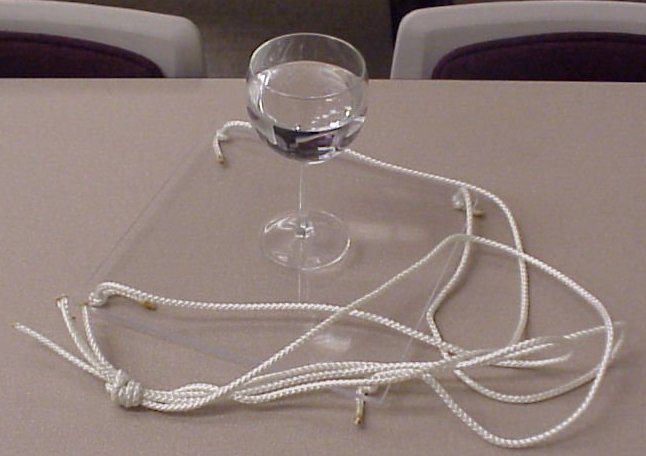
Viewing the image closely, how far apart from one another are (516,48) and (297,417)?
1.95ft

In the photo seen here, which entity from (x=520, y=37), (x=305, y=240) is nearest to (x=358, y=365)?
(x=305, y=240)

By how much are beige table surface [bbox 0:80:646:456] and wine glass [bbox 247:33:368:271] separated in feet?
0.37

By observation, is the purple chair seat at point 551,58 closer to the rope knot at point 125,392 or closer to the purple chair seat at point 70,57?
the purple chair seat at point 70,57

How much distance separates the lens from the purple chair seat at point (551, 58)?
100 cm

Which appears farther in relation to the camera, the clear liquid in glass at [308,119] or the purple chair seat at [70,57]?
the purple chair seat at [70,57]

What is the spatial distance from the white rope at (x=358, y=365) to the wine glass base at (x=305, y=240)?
0.17 ft

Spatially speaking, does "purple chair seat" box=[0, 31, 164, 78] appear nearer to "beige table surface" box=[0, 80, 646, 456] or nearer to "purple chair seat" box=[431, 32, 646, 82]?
"beige table surface" box=[0, 80, 646, 456]

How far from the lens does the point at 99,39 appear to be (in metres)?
0.98

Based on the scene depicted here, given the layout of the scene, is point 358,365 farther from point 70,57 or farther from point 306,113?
point 70,57

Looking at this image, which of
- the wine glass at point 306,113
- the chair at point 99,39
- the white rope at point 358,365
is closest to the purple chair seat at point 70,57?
the chair at point 99,39

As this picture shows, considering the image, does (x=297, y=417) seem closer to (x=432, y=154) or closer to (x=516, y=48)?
(x=432, y=154)

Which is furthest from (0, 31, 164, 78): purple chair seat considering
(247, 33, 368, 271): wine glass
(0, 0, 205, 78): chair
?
(247, 33, 368, 271): wine glass

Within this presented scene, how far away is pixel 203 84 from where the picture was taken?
0.91m

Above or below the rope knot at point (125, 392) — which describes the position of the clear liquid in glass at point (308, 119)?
above
